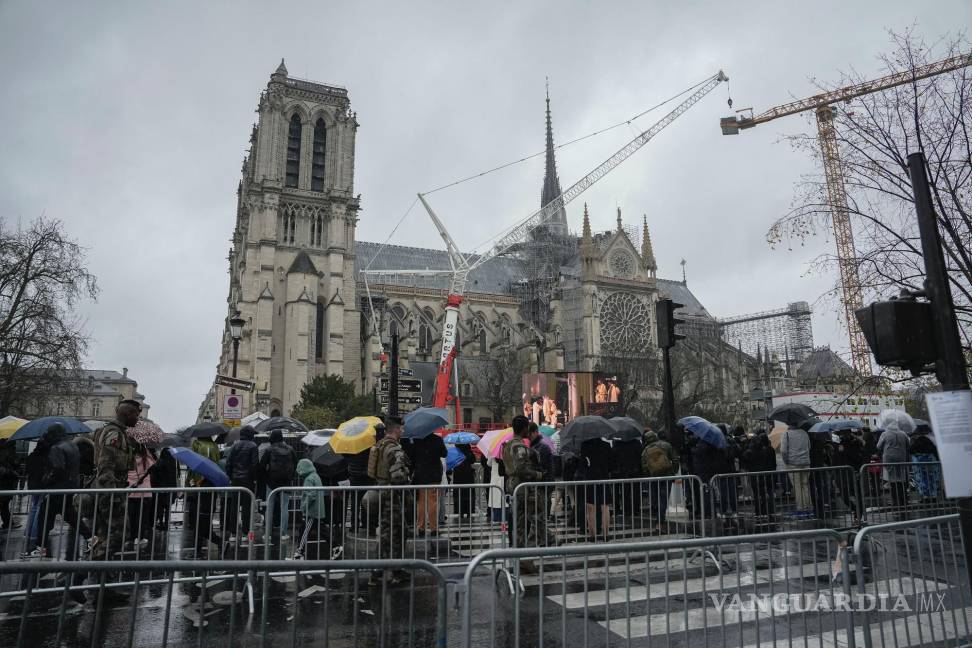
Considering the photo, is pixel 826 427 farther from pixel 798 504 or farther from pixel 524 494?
pixel 524 494

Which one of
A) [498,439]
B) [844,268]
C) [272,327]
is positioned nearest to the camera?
[498,439]

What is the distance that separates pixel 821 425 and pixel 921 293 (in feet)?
36.8

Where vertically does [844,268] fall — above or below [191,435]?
above

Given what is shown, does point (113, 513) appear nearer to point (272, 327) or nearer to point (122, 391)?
point (272, 327)

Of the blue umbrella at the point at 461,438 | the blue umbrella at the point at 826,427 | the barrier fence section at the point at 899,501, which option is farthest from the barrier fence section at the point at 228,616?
the blue umbrella at the point at 826,427

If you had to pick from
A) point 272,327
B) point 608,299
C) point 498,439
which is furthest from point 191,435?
point 608,299

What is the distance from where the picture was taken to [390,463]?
735 cm

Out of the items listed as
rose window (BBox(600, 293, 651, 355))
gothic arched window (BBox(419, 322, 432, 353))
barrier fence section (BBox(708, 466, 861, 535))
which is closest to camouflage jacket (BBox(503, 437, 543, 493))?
barrier fence section (BBox(708, 466, 861, 535))

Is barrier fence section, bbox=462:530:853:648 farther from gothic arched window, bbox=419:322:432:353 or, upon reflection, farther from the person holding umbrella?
gothic arched window, bbox=419:322:432:353

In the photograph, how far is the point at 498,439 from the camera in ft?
33.0

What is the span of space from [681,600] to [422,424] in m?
4.37

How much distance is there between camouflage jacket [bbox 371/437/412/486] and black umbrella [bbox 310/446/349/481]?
231 cm

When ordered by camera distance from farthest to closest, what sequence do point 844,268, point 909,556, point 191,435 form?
point 844,268, point 191,435, point 909,556

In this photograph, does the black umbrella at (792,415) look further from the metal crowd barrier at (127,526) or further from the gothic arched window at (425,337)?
the gothic arched window at (425,337)
